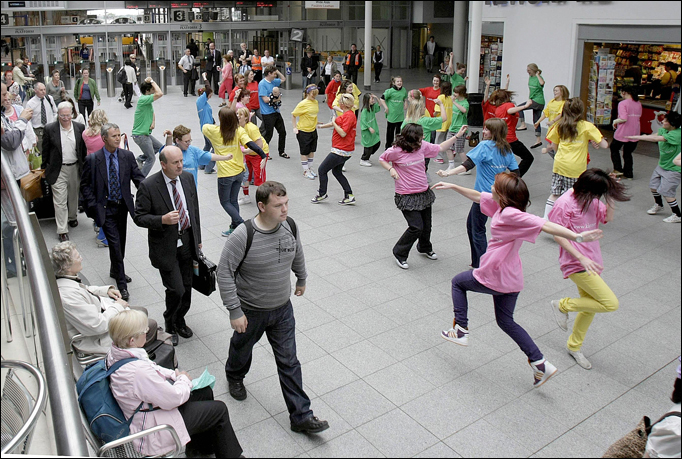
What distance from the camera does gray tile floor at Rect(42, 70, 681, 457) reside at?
4.37 m

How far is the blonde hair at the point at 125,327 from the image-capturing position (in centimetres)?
372

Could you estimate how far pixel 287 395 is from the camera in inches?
172

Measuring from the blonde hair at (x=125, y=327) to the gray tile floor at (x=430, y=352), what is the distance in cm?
108

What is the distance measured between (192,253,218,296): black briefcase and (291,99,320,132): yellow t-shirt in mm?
5740

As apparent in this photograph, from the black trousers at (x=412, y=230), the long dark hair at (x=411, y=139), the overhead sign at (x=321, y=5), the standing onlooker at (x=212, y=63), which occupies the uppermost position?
the overhead sign at (x=321, y=5)

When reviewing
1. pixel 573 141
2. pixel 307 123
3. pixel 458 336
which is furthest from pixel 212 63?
pixel 458 336

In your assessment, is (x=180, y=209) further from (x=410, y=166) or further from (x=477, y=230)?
(x=477, y=230)

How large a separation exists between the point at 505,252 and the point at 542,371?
36.4 inches

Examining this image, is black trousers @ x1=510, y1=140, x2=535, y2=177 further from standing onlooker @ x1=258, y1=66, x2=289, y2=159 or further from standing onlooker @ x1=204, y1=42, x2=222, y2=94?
standing onlooker @ x1=204, y1=42, x2=222, y2=94

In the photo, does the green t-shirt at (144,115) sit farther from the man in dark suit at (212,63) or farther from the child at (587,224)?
the man in dark suit at (212,63)

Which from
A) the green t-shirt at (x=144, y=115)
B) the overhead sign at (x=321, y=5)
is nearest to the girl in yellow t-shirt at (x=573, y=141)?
the green t-shirt at (x=144, y=115)

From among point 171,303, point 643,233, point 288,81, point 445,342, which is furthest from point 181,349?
point 288,81

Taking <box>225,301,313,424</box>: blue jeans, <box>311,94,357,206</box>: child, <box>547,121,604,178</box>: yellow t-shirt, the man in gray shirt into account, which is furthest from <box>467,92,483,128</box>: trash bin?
<box>225,301,313,424</box>: blue jeans

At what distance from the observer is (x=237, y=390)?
15.9 ft
